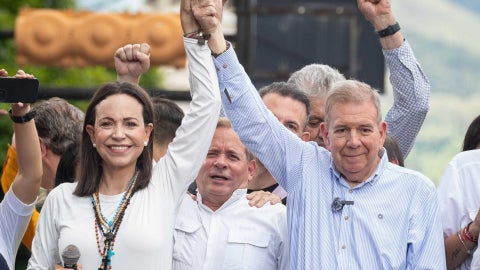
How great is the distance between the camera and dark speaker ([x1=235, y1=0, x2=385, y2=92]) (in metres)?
10.5

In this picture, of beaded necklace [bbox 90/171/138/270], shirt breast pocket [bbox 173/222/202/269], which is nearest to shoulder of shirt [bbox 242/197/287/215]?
shirt breast pocket [bbox 173/222/202/269]

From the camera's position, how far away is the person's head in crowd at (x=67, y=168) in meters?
6.75

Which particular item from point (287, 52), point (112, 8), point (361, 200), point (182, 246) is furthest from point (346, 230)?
point (112, 8)

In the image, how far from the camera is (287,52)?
A: 10688mm

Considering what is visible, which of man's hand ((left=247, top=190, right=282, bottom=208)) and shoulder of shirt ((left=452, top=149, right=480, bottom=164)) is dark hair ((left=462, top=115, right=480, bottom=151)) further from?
man's hand ((left=247, top=190, right=282, bottom=208))

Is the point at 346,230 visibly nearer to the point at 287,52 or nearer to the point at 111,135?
the point at 111,135

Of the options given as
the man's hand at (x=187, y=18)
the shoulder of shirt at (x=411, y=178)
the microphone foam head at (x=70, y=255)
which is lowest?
the microphone foam head at (x=70, y=255)

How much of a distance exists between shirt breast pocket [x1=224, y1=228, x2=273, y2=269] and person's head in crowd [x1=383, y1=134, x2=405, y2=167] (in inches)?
32.2

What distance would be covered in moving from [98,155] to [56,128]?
1.07m

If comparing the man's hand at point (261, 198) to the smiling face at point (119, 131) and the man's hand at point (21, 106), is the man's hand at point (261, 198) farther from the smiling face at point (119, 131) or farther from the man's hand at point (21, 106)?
the man's hand at point (21, 106)

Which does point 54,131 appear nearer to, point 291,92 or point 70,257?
point 291,92

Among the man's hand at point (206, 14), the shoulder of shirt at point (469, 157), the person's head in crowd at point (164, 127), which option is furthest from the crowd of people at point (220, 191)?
the person's head in crowd at point (164, 127)

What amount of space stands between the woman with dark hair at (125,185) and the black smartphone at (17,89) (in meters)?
0.24

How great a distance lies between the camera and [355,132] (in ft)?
19.4
